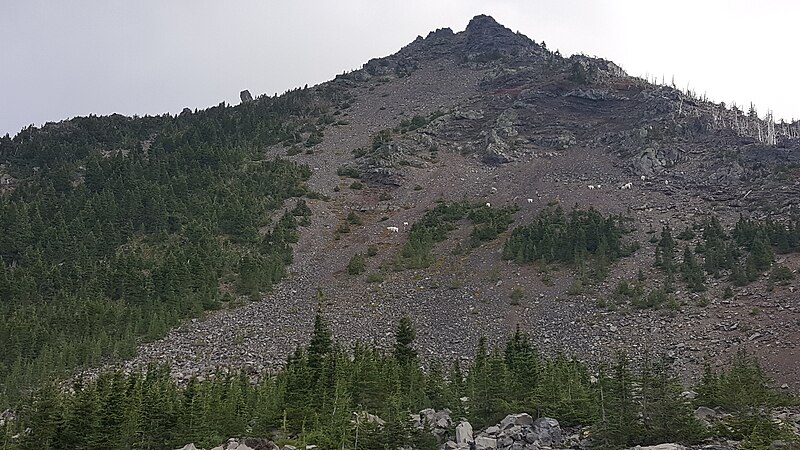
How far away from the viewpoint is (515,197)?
7000cm

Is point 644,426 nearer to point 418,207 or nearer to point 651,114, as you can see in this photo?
point 418,207

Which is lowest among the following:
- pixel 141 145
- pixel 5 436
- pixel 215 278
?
pixel 5 436

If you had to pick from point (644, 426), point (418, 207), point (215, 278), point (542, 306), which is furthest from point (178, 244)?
point (644, 426)

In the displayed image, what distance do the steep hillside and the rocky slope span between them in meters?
0.24

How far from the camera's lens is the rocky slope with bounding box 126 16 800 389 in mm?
40281

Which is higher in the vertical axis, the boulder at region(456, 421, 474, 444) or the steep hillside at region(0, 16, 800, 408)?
the steep hillside at region(0, 16, 800, 408)

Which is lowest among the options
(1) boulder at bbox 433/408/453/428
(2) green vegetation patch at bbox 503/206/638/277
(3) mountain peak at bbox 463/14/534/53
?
(1) boulder at bbox 433/408/453/428

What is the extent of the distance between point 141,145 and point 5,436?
69890mm

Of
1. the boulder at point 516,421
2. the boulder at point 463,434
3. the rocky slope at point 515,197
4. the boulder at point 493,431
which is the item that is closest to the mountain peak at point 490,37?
the rocky slope at point 515,197

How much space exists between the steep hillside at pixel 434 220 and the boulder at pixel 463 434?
18.7 meters

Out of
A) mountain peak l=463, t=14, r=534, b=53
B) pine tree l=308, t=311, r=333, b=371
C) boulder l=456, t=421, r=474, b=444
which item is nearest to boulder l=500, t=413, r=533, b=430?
boulder l=456, t=421, r=474, b=444

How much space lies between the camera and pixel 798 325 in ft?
119

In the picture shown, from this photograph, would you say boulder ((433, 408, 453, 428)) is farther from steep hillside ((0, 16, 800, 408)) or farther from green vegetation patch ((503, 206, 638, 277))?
green vegetation patch ((503, 206, 638, 277))

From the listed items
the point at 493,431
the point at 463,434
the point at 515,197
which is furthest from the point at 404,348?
the point at 515,197
